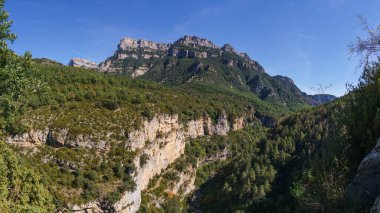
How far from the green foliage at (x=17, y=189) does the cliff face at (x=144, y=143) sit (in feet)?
166

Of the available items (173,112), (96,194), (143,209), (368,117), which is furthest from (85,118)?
(368,117)

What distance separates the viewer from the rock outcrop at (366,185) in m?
10.7

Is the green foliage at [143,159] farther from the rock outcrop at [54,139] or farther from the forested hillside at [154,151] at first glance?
the rock outcrop at [54,139]

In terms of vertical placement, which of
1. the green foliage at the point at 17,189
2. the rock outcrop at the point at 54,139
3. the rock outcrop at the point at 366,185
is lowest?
the green foliage at the point at 17,189

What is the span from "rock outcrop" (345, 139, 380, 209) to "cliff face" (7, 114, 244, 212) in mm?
67874

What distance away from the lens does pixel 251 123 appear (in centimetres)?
19538

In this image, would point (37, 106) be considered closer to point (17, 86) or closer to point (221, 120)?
point (17, 86)

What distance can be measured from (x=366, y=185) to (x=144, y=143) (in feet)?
303

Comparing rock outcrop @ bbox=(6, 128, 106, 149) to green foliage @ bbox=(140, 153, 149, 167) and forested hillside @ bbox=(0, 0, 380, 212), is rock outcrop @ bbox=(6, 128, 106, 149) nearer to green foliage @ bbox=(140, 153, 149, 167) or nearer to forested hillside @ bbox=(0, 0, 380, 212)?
forested hillside @ bbox=(0, 0, 380, 212)

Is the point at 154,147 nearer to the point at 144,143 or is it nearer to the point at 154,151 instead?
the point at 154,151

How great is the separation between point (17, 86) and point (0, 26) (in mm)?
2996

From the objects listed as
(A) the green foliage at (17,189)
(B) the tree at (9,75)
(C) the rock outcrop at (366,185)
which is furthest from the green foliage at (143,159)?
(C) the rock outcrop at (366,185)

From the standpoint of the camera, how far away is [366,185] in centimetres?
1111

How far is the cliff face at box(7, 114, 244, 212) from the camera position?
257 feet
